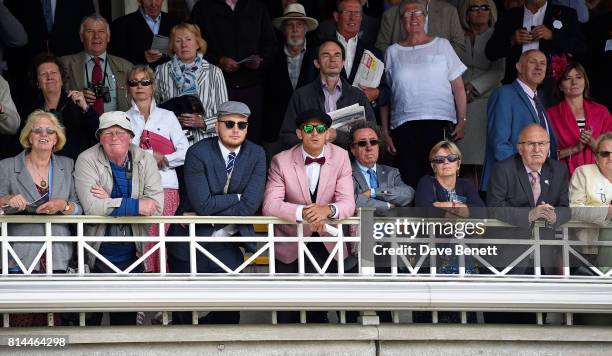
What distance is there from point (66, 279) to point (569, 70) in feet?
16.4

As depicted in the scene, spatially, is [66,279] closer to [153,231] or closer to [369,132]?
[153,231]

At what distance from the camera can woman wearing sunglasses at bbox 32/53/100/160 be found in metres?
13.5

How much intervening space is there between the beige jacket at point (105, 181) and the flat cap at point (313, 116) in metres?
1.20

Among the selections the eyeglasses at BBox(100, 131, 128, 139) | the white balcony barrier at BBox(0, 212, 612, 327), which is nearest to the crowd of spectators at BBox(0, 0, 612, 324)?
the eyeglasses at BBox(100, 131, 128, 139)

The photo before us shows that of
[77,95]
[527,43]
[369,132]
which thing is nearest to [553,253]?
[369,132]

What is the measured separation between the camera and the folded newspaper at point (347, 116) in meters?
13.9

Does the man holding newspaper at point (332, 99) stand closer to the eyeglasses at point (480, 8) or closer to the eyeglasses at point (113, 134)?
the eyeglasses at point (113, 134)

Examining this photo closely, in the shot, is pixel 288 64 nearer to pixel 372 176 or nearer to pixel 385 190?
pixel 372 176

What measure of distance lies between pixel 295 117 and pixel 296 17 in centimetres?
126

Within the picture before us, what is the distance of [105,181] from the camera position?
12.6 meters

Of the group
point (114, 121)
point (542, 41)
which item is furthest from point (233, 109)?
point (542, 41)

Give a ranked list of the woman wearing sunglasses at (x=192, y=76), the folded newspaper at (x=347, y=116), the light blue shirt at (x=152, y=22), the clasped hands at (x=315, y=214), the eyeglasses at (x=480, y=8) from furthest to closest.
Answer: the eyeglasses at (x=480, y=8) → the light blue shirt at (x=152, y=22) → the woman wearing sunglasses at (x=192, y=76) → the folded newspaper at (x=347, y=116) → the clasped hands at (x=315, y=214)

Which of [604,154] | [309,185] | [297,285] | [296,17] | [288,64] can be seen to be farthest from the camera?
[288,64]

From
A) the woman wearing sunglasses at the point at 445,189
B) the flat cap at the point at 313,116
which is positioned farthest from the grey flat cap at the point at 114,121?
the woman wearing sunglasses at the point at 445,189
